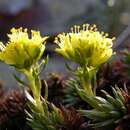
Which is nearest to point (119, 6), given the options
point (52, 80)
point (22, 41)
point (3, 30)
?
point (3, 30)

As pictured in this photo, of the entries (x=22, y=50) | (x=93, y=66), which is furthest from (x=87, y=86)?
(x=22, y=50)

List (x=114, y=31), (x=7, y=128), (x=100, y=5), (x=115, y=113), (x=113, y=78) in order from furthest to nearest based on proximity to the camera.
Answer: (x=100, y=5) < (x=114, y=31) < (x=113, y=78) < (x=7, y=128) < (x=115, y=113)

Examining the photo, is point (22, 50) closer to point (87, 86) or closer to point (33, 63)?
point (33, 63)

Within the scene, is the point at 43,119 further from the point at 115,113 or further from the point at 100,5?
the point at 100,5

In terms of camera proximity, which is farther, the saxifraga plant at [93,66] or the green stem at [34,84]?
the green stem at [34,84]

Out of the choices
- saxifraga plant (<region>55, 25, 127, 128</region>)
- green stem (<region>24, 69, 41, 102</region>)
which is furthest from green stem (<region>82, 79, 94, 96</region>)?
green stem (<region>24, 69, 41, 102</region>)

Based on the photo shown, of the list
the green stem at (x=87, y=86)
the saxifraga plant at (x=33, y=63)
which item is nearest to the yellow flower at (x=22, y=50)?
the saxifraga plant at (x=33, y=63)

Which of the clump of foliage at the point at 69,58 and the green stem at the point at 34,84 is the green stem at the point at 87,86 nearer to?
the clump of foliage at the point at 69,58

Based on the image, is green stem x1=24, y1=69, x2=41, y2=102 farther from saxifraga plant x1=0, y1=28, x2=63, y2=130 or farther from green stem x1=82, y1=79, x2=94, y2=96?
green stem x1=82, y1=79, x2=94, y2=96
